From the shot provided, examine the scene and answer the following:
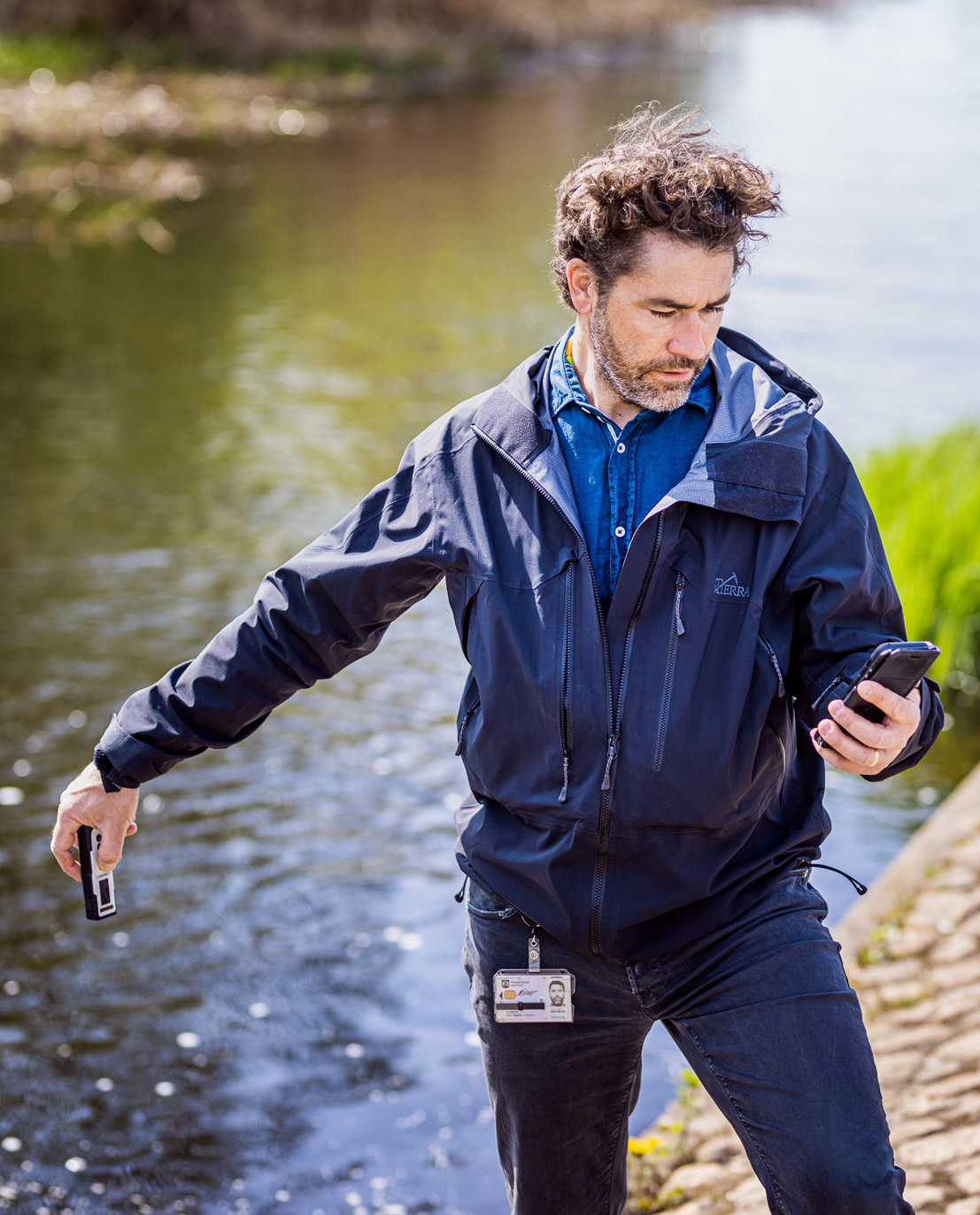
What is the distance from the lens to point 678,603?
8.49ft

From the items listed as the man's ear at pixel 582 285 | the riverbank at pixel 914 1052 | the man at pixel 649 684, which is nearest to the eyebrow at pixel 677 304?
the man at pixel 649 684

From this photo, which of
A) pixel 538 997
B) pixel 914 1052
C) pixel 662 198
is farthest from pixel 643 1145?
pixel 662 198

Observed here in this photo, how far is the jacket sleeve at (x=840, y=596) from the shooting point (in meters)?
2.54

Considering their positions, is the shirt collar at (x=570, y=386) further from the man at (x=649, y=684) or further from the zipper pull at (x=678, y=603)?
the zipper pull at (x=678, y=603)

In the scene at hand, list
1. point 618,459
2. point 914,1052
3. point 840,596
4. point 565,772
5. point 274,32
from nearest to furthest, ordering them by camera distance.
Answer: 1. point 840,596
2. point 565,772
3. point 618,459
4. point 914,1052
5. point 274,32

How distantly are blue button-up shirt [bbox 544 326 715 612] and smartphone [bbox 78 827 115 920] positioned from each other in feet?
3.78

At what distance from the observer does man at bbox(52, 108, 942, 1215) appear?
254 cm

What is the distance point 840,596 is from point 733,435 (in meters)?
0.36

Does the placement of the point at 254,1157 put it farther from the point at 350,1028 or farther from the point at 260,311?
the point at 260,311

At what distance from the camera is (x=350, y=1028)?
5.05 metres

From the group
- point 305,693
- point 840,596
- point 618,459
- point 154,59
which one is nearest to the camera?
point 840,596

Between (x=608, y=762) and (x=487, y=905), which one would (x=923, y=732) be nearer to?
(x=608, y=762)

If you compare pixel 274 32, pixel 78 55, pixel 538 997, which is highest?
pixel 274 32

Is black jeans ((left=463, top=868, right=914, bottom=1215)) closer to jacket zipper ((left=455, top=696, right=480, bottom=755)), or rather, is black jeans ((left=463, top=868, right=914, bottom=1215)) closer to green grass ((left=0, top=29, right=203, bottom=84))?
jacket zipper ((left=455, top=696, right=480, bottom=755))
